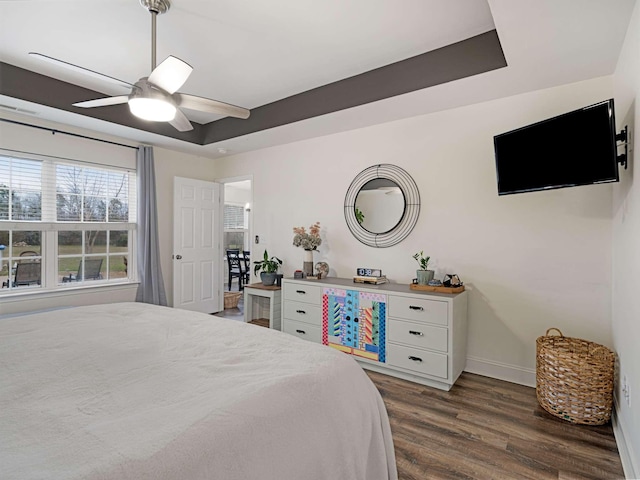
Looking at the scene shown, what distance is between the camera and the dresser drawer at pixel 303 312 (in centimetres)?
344

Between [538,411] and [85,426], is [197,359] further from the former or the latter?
[538,411]

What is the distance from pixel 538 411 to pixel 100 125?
475 centimetres

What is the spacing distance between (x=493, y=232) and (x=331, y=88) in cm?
199

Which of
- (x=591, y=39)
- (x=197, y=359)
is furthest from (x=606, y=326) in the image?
(x=197, y=359)

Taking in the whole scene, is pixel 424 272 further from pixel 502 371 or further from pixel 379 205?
pixel 502 371

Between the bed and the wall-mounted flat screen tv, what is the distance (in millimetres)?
1772

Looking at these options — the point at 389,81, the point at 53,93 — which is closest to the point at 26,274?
the point at 53,93

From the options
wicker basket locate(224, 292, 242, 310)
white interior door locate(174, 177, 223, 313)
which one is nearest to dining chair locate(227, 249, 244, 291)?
wicker basket locate(224, 292, 242, 310)

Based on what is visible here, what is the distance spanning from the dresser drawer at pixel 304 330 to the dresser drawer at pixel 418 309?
841 millimetres

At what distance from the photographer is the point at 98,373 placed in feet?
4.04

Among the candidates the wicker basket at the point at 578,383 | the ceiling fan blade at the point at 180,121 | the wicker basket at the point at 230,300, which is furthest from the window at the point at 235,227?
the wicker basket at the point at 578,383

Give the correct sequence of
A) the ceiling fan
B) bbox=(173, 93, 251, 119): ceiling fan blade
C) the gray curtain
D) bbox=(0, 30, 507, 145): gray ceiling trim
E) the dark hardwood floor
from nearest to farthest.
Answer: the dark hardwood floor
the ceiling fan
bbox=(173, 93, 251, 119): ceiling fan blade
bbox=(0, 30, 507, 145): gray ceiling trim
the gray curtain

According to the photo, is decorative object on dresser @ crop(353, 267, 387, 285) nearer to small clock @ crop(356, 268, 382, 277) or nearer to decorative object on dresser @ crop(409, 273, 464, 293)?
small clock @ crop(356, 268, 382, 277)

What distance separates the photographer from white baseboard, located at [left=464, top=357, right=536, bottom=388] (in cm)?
278
